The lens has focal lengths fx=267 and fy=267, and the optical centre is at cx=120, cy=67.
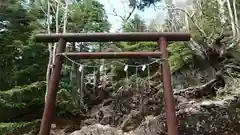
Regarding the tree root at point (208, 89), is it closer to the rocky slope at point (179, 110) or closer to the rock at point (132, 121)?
the rocky slope at point (179, 110)

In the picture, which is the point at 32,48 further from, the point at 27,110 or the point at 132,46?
the point at 132,46

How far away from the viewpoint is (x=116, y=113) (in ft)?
22.5

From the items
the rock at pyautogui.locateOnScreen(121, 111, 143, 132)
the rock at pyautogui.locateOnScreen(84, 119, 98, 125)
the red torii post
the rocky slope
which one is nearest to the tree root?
the rocky slope

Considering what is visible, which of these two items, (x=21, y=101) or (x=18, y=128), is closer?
(x=18, y=128)

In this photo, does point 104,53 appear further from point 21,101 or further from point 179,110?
point 21,101

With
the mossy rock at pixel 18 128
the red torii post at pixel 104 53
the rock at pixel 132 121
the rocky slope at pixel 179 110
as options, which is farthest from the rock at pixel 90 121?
the red torii post at pixel 104 53

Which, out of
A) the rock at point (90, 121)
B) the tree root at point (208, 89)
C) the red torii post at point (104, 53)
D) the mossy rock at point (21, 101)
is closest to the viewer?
the red torii post at point (104, 53)

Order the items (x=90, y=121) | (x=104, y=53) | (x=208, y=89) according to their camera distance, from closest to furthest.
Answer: (x=104, y=53), (x=208, y=89), (x=90, y=121)

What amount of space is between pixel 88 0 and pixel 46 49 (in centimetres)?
260

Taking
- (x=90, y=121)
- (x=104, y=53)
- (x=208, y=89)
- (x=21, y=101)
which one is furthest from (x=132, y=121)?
(x=104, y=53)

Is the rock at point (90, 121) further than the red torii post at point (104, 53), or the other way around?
the rock at point (90, 121)

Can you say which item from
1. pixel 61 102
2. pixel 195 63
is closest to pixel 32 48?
pixel 61 102

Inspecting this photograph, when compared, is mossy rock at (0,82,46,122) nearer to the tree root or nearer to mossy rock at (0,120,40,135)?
mossy rock at (0,120,40,135)

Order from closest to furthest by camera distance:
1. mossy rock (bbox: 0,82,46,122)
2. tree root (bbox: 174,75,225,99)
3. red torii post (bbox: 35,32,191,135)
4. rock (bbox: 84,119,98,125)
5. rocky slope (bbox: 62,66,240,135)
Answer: red torii post (bbox: 35,32,191,135) → rocky slope (bbox: 62,66,240,135) → tree root (bbox: 174,75,225,99) → mossy rock (bbox: 0,82,46,122) → rock (bbox: 84,119,98,125)
